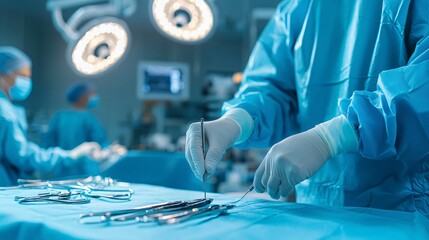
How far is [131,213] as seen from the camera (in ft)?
2.41

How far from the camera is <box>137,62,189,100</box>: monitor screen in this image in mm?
5676

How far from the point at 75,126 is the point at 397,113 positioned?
3.25 meters

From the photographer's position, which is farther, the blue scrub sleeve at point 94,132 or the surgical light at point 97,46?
the blue scrub sleeve at point 94,132

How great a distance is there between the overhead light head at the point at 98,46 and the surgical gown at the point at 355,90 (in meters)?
1.14

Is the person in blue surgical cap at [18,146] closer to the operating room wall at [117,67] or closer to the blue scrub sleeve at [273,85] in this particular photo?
the blue scrub sleeve at [273,85]

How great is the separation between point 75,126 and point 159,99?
85.8 inches

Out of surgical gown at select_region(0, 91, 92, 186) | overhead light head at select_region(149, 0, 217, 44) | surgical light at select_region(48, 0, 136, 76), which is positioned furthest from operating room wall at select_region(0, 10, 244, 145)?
overhead light head at select_region(149, 0, 217, 44)

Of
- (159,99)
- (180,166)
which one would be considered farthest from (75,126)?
(159,99)

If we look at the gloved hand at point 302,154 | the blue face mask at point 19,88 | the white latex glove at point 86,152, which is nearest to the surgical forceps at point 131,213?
the gloved hand at point 302,154

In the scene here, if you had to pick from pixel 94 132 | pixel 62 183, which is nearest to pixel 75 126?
pixel 94 132

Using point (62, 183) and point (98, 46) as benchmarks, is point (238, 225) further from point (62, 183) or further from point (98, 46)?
point (98, 46)

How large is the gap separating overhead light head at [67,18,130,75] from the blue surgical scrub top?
43 centimetres

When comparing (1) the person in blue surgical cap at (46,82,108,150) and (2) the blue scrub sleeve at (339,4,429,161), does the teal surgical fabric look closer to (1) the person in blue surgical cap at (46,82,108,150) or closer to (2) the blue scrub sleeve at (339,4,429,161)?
(2) the blue scrub sleeve at (339,4,429,161)

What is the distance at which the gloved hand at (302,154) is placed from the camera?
838mm
